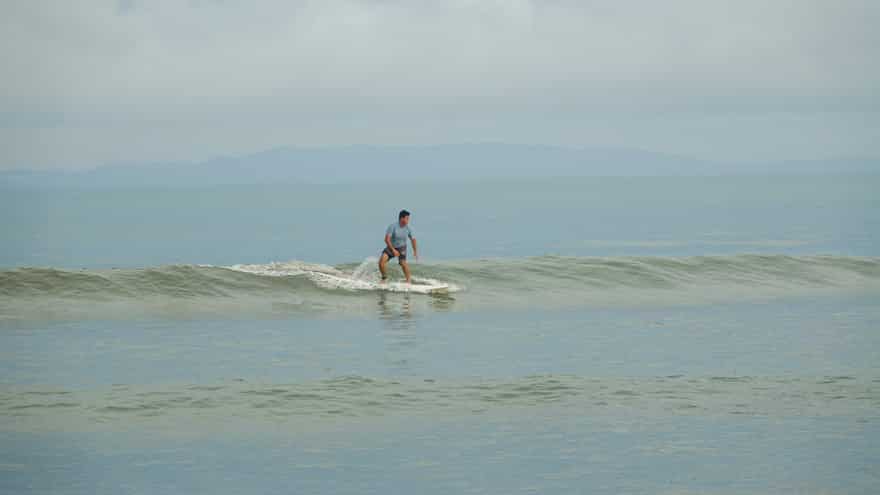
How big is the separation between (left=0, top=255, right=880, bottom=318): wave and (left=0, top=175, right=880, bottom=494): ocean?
112mm

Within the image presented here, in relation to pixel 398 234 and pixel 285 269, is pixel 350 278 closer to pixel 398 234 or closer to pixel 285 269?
pixel 285 269

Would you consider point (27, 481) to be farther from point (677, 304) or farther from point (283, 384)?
point (677, 304)

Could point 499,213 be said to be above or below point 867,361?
above

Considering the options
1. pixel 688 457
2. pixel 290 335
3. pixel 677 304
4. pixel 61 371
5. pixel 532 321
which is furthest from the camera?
pixel 677 304

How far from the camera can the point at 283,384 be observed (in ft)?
47.8

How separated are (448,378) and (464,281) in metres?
14.3

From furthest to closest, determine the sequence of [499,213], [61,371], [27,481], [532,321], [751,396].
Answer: [499,213] → [532,321] → [61,371] → [751,396] → [27,481]

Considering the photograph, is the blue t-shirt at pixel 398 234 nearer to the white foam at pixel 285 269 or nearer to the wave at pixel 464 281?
the wave at pixel 464 281

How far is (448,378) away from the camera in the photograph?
1503cm

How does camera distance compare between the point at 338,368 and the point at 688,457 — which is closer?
the point at 688,457

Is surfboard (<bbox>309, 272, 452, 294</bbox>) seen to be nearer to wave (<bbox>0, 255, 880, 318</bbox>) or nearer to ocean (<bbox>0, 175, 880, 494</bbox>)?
wave (<bbox>0, 255, 880, 318</bbox>)

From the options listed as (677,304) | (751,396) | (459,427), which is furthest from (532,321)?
(459,427)

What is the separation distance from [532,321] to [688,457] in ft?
37.1

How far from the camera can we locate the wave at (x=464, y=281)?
24.8 m
